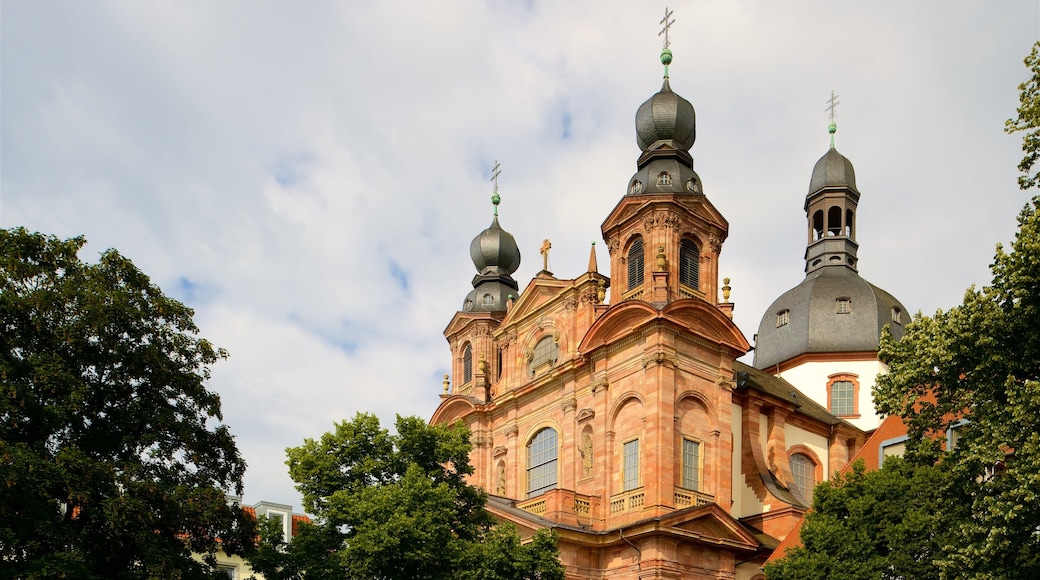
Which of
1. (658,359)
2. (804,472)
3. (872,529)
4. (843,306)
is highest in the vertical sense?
(843,306)

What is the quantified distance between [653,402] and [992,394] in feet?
53.5

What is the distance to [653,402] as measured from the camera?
109 ft

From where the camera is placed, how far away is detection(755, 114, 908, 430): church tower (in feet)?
150

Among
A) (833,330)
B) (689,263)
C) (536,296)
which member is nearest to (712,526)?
(689,263)

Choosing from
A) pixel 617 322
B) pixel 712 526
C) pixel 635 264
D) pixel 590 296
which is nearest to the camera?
pixel 712 526

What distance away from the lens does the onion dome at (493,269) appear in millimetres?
45906

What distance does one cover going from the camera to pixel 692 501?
1297 inches

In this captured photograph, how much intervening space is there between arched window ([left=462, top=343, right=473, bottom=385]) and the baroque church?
92 millimetres

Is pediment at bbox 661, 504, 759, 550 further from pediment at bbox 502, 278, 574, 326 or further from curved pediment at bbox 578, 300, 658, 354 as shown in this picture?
pediment at bbox 502, 278, 574, 326

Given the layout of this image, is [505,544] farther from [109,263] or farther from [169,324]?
[109,263]

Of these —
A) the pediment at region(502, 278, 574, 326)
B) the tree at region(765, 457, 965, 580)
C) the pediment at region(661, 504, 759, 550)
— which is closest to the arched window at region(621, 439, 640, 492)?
the pediment at region(661, 504, 759, 550)

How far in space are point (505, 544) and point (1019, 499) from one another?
471 inches

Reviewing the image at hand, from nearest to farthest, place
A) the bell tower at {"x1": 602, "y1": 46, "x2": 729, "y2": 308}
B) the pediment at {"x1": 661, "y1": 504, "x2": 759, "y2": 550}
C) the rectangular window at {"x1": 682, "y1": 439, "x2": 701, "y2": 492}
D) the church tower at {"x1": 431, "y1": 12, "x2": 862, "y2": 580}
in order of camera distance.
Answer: the pediment at {"x1": 661, "y1": 504, "x2": 759, "y2": 550}, the church tower at {"x1": 431, "y1": 12, "x2": 862, "y2": 580}, the rectangular window at {"x1": 682, "y1": 439, "x2": 701, "y2": 492}, the bell tower at {"x1": 602, "y1": 46, "x2": 729, "y2": 308}

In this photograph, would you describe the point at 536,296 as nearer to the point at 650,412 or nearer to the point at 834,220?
the point at 650,412
